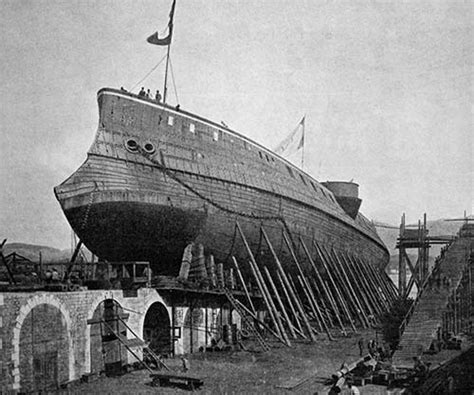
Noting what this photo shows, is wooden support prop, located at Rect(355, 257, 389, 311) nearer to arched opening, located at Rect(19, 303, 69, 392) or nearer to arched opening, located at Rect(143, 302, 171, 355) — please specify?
arched opening, located at Rect(143, 302, 171, 355)

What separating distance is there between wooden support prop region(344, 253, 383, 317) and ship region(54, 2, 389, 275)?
8.49 metres

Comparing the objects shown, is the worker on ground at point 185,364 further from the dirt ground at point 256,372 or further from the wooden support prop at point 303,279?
the wooden support prop at point 303,279

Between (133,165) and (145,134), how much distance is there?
4.25 ft

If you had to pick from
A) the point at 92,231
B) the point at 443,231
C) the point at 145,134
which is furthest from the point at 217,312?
the point at 443,231

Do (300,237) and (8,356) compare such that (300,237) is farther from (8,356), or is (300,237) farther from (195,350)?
(8,356)

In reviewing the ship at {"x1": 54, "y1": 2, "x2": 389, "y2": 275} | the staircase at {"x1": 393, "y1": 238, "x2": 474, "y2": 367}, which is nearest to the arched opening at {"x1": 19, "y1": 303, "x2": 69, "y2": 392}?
the ship at {"x1": 54, "y1": 2, "x2": 389, "y2": 275}

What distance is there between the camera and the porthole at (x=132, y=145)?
721 inches

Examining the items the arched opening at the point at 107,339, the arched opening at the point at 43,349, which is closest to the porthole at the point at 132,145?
the arched opening at the point at 107,339

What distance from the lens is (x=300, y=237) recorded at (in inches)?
1035

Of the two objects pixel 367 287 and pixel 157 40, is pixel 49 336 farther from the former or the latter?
pixel 367 287

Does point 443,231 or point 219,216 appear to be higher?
point 443,231

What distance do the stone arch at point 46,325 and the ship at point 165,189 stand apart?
14.4ft

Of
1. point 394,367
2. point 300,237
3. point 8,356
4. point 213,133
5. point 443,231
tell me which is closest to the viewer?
point 8,356

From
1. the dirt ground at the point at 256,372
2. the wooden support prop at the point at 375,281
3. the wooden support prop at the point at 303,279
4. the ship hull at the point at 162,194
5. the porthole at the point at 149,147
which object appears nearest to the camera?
the dirt ground at the point at 256,372
